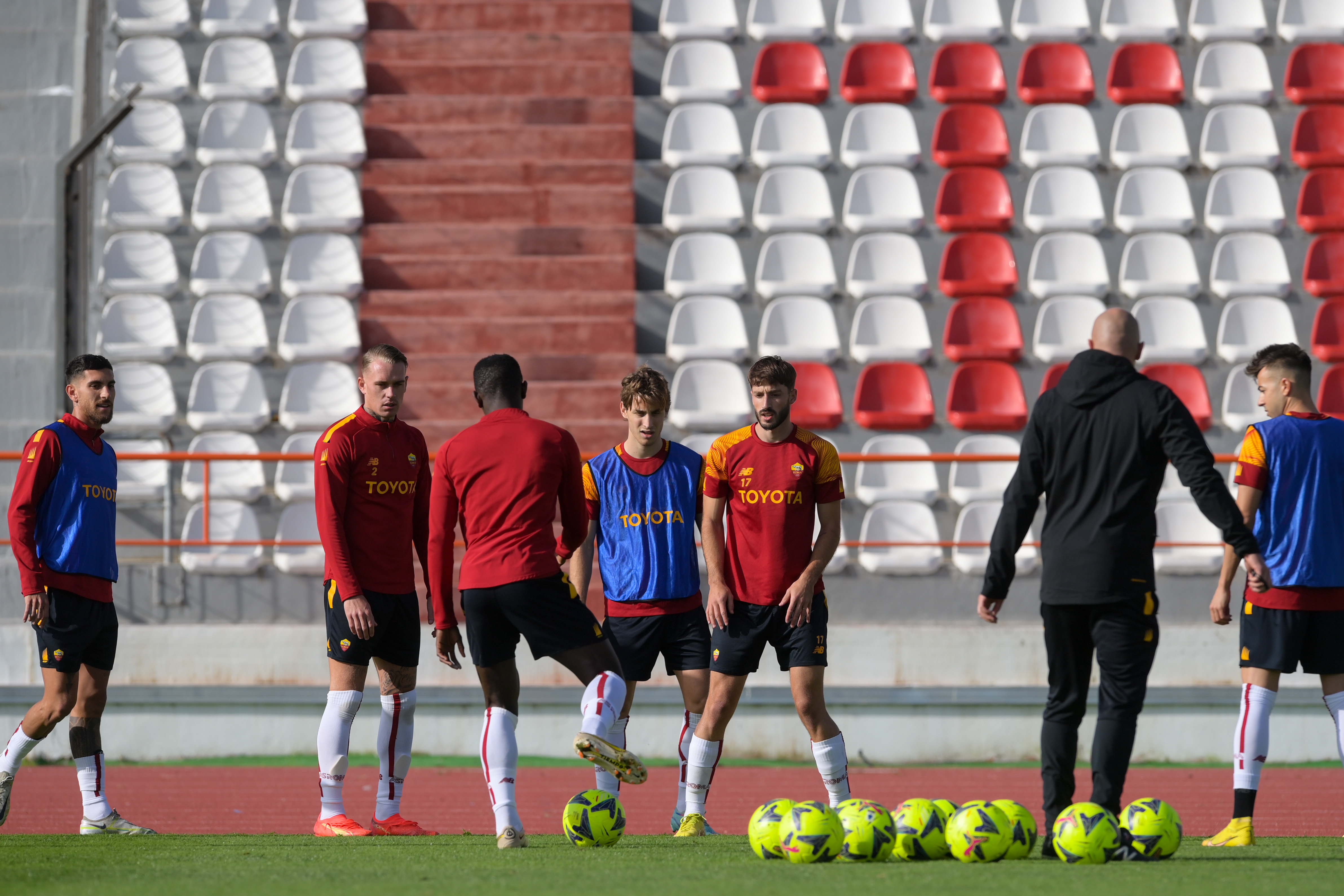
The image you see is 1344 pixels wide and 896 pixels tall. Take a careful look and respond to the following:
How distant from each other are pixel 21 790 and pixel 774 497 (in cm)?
522

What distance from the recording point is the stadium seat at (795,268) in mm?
12891

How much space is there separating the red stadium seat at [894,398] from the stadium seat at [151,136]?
6.85m

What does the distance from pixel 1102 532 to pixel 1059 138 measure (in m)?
9.91

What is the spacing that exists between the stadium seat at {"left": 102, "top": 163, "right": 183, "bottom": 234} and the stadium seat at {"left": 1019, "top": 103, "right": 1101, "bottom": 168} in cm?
810

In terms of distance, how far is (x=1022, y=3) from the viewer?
14.7 metres

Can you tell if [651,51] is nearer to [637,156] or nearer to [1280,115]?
[637,156]

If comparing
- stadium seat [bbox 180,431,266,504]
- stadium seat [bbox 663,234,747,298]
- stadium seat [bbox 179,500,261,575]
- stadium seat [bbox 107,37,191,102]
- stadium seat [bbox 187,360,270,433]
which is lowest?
stadium seat [bbox 179,500,261,575]

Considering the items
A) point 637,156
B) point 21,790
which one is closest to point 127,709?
point 21,790

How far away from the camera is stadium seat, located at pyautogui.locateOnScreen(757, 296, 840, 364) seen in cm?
1258

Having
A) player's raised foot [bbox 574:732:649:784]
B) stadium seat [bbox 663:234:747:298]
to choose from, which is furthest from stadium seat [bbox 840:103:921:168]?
player's raised foot [bbox 574:732:649:784]

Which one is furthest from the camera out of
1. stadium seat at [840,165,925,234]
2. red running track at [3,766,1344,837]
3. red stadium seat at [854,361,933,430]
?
stadium seat at [840,165,925,234]

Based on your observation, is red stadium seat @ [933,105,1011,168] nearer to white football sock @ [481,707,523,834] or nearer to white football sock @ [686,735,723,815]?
white football sock @ [686,735,723,815]

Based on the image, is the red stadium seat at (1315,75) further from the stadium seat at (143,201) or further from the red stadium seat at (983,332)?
the stadium seat at (143,201)

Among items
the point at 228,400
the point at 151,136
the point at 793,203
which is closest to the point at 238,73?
the point at 151,136
